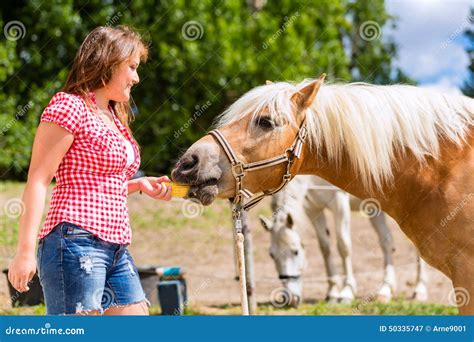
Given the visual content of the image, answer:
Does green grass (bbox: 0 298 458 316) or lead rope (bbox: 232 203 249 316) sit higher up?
lead rope (bbox: 232 203 249 316)

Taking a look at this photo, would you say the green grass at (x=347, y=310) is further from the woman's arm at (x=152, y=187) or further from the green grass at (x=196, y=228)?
the woman's arm at (x=152, y=187)

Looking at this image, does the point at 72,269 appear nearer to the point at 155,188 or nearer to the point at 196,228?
the point at 155,188

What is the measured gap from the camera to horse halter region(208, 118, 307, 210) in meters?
2.89

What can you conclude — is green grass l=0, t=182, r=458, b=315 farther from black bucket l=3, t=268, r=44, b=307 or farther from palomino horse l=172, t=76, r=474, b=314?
palomino horse l=172, t=76, r=474, b=314

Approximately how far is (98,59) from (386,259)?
22.1 ft

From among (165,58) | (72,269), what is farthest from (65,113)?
(165,58)

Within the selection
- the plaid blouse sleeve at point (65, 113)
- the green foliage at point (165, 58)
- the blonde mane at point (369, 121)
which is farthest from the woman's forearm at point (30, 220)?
the green foliage at point (165, 58)

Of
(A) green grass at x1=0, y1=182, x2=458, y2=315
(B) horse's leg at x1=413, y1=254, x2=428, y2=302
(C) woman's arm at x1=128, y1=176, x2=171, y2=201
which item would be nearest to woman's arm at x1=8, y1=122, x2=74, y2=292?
(C) woman's arm at x1=128, y1=176, x2=171, y2=201

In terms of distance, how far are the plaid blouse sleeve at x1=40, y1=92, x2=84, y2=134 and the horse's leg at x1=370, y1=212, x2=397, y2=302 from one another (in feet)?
19.2

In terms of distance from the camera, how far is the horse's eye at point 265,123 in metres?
2.94

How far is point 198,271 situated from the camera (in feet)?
31.3

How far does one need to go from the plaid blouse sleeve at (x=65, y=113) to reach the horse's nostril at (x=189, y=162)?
609mm
